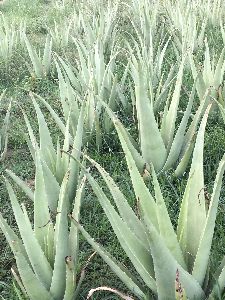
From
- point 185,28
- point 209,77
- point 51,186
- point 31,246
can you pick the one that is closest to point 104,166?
point 51,186

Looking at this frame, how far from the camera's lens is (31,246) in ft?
4.58

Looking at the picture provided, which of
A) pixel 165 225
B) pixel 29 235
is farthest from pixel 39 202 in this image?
pixel 165 225

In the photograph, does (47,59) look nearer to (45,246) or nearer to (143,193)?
(45,246)

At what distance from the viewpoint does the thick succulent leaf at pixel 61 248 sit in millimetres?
1310

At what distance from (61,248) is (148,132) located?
820 mm

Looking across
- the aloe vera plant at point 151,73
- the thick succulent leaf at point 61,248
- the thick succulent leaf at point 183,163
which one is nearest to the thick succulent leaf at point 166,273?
the thick succulent leaf at point 61,248

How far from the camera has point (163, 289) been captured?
1.25m

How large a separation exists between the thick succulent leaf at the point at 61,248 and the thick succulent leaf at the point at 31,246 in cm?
5

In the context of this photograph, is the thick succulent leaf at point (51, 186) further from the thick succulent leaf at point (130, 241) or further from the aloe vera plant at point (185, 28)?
the aloe vera plant at point (185, 28)

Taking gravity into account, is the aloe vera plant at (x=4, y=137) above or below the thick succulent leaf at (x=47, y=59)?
below

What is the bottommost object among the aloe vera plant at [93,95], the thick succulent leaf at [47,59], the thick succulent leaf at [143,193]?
the thick succulent leaf at [143,193]

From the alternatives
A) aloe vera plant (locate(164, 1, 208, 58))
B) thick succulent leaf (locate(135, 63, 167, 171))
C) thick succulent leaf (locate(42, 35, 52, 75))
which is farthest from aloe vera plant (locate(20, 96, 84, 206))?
thick succulent leaf (locate(42, 35, 52, 75))

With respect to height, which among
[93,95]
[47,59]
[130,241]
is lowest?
[130,241]

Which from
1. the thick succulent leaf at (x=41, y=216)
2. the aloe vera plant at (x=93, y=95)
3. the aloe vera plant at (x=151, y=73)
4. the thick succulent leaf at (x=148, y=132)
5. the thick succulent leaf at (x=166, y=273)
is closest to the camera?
the thick succulent leaf at (x=166, y=273)
